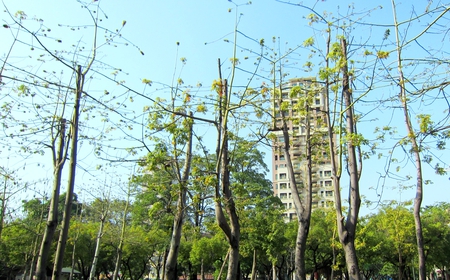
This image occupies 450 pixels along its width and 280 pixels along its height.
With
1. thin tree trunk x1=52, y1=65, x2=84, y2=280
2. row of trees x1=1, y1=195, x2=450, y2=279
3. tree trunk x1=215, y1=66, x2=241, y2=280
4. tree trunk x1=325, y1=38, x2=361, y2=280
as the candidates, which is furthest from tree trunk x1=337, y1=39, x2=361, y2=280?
row of trees x1=1, y1=195, x2=450, y2=279

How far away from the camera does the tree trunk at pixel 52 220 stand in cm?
738

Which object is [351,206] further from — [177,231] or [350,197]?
[177,231]

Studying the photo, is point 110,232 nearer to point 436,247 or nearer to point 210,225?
point 210,225

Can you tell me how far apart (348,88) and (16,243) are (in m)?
24.4

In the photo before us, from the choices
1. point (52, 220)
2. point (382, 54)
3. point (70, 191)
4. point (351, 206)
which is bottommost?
point (52, 220)

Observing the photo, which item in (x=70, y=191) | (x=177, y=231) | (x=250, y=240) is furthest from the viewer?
(x=250, y=240)

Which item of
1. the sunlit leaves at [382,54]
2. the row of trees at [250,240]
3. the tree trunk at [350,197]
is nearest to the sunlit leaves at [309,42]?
the tree trunk at [350,197]

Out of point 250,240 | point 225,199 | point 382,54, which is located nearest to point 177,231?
point 225,199

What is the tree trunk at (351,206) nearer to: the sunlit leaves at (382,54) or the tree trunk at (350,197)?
the tree trunk at (350,197)

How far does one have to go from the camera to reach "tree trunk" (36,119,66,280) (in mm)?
7379

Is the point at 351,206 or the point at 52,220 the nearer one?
the point at 52,220

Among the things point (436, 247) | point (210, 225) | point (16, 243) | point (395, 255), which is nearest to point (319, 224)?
point (395, 255)

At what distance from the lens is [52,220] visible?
762 cm

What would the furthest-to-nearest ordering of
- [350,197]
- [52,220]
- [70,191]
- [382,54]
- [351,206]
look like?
[350,197]
[351,206]
[70,191]
[52,220]
[382,54]
